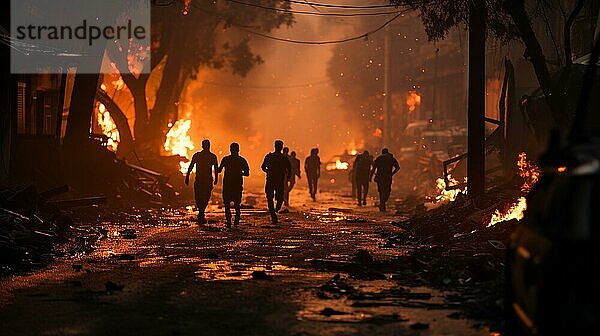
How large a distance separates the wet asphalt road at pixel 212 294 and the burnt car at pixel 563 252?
1.51 m

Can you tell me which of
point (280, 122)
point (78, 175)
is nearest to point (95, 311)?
point (78, 175)

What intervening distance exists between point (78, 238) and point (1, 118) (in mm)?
4532

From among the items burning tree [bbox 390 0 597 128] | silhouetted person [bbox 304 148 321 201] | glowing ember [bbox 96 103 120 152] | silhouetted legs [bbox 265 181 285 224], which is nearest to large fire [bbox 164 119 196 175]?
glowing ember [bbox 96 103 120 152]

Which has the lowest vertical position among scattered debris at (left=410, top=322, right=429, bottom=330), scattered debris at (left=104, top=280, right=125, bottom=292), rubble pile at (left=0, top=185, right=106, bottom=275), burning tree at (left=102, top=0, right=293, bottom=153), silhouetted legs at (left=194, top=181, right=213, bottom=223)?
scattered debris at (left=410, top=322, right=429, bottom=330)

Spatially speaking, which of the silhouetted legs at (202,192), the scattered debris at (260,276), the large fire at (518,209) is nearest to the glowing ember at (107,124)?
the silhouetted legs at (202,192)

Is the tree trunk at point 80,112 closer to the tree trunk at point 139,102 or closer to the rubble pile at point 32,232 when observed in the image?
the rubble pile at point 32,232

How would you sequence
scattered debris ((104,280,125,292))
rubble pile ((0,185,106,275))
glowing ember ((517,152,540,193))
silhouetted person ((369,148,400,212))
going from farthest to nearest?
1. silhouetted person ((369,148,400,212))
2. glowing ember ((517,152,540,193))
3. rubble pile ((0,185,106,275))
4. scattered debris ((104,280,125,292))

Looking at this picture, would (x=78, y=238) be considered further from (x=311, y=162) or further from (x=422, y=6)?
(x=311, y=162)

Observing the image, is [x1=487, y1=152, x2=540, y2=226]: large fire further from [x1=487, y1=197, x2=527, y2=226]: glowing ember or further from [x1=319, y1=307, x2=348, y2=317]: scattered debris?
[x1=319, y1=307, x2=348, y2=317]: scattered debris

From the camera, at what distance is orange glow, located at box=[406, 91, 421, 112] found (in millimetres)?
79562

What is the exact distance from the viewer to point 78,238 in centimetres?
1923

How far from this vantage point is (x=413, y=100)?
79.7 m

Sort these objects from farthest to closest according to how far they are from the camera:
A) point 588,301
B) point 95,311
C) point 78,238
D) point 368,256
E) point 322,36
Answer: point 322,36, point 78,238, point 368,256, point 95,311, point 588,301

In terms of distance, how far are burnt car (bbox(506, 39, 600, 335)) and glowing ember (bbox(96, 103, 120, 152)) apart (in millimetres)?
35380
